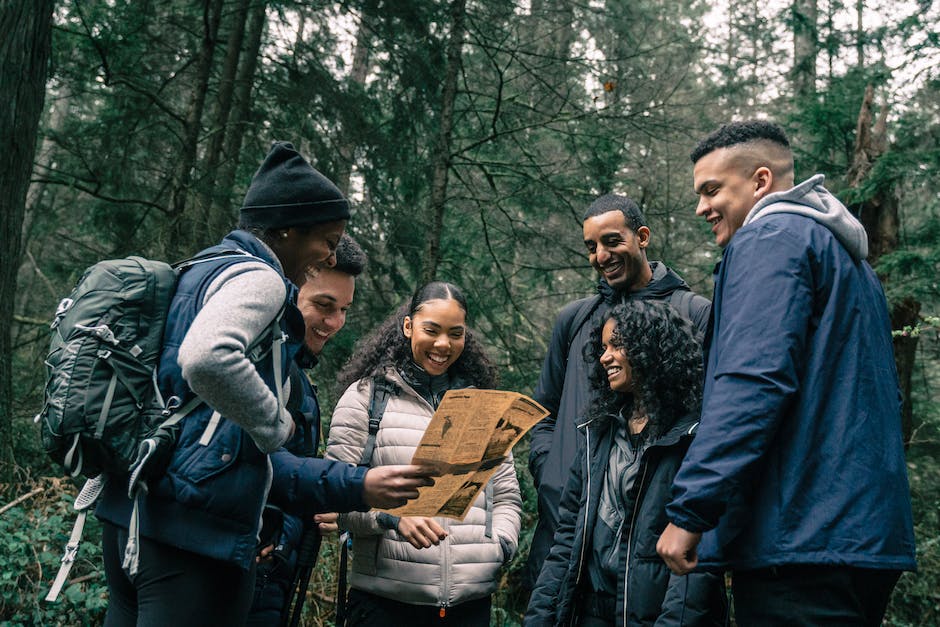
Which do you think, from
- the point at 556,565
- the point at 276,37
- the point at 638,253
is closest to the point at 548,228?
the point at 276,37

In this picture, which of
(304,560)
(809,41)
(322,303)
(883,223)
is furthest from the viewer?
(809,41)

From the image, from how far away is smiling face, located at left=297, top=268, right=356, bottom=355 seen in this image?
12.2 feet

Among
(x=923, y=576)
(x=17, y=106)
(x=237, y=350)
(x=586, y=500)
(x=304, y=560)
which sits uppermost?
(x=17, y=106)

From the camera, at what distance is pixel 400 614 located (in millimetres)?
3328

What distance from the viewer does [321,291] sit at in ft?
12.3

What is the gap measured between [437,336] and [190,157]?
4.93m

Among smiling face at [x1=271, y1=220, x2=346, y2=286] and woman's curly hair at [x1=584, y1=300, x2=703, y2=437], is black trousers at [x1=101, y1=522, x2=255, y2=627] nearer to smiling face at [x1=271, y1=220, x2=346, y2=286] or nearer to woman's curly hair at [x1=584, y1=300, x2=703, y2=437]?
smiling face at [x1=271, y1=220, x2=346, y2=286]

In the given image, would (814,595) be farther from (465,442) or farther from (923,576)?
(923,576)

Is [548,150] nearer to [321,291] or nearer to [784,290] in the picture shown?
[321,291]

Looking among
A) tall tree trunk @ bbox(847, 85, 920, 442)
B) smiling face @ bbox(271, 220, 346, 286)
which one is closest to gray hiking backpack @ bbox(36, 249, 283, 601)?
smiling face @ bbox(271, 220, 346, 286)

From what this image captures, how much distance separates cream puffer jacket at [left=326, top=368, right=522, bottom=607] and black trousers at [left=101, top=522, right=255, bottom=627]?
1124mm

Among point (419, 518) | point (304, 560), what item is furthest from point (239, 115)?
point (419, 518)

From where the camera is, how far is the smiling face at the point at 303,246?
2504mm

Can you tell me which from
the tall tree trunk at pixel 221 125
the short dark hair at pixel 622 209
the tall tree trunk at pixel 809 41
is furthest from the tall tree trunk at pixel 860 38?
the tall tree trunk at pixel 221 125
